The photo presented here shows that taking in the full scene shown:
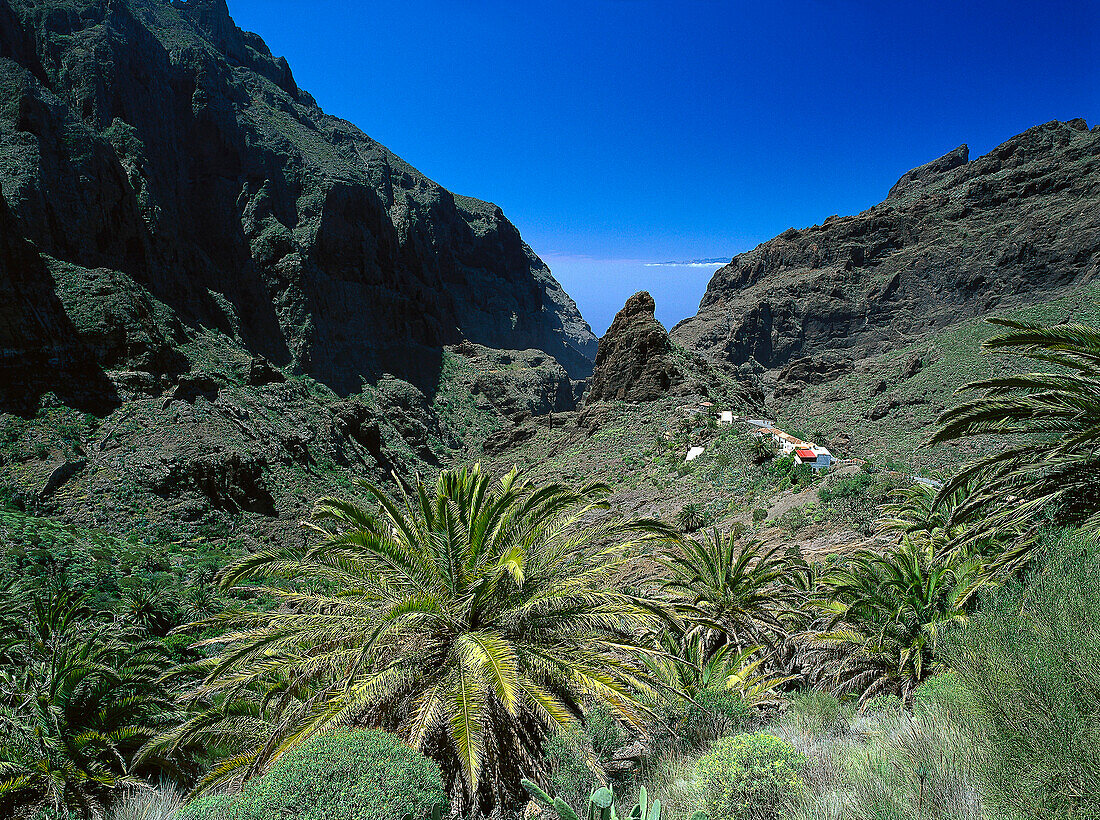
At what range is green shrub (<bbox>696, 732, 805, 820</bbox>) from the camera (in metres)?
3.60

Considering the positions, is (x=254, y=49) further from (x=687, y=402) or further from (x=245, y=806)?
(x=245, y=806)

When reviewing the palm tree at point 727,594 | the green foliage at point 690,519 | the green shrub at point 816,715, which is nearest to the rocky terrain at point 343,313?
the green foliage at point 690,519

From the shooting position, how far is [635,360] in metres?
45.7

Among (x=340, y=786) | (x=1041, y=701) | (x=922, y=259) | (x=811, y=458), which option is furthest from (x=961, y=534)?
(x=922, y=259)

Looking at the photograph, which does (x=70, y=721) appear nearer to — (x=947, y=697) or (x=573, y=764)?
(x=573, y=764)

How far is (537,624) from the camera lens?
6.02 meters

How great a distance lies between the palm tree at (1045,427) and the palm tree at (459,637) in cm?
366

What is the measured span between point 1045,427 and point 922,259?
360 feet

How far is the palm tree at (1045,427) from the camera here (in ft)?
17.5

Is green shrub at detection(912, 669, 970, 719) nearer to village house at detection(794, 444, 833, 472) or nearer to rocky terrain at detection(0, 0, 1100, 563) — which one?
rocky terrain at detection(0, 0, 1100, 563)

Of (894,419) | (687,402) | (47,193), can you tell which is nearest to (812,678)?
(687,402)

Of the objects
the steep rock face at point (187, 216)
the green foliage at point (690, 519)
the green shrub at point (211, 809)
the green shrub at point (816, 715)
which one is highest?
the steep rock face at point (187, 216)

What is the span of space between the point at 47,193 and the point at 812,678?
47763 millimetres

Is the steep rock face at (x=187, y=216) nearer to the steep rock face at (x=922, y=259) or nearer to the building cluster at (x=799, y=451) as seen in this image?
the building cluster at (x=799, y=451)
